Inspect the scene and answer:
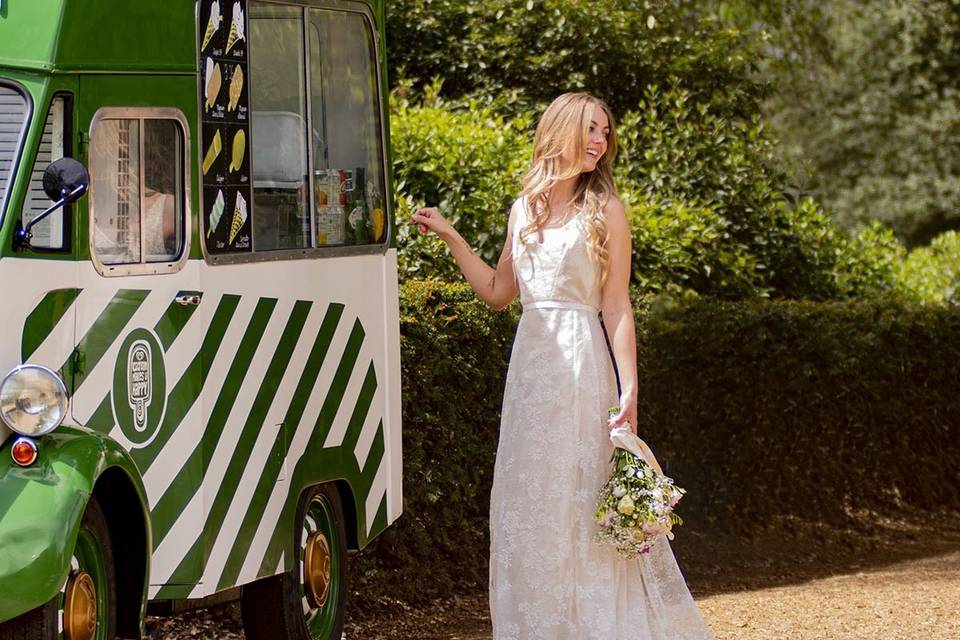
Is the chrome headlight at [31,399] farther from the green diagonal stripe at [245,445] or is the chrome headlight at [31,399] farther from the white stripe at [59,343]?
the green diagonal stripe at [245,445]

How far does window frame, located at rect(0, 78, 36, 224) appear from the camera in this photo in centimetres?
479

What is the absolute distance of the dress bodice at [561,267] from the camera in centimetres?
598

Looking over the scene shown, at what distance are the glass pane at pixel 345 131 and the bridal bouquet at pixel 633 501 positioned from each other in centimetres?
154

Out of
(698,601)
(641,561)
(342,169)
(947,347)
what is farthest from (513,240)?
(947,347)

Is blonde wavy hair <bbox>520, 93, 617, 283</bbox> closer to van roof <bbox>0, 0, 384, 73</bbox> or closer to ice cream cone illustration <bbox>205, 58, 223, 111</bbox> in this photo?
ice cream cone illustration <bbox>205, 58, 223, 111</bbox>

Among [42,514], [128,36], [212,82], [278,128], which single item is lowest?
[42,514]

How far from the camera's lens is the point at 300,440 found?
20.6 feet

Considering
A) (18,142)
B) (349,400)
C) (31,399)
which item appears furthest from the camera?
(349,400)

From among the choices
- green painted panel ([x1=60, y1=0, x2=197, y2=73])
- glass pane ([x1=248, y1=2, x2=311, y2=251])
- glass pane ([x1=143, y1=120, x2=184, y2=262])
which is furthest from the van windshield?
glass pane ([x1=248, y1=2, x2=311, y2=251])

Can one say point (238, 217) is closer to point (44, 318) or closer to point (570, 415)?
point (44, 318)

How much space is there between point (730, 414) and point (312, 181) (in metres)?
5.47

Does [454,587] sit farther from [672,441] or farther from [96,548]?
[96,548]

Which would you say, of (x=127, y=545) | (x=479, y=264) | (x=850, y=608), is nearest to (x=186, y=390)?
(x=127, y=545)

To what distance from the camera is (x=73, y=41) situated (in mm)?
5031
